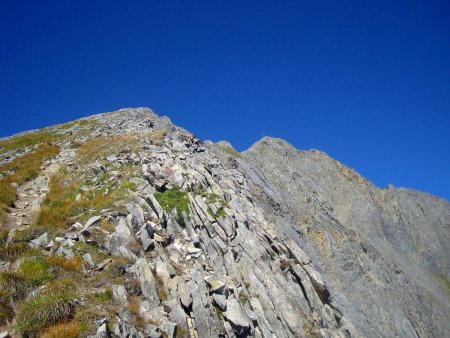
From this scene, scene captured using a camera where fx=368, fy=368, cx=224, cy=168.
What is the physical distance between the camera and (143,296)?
13.9 meters

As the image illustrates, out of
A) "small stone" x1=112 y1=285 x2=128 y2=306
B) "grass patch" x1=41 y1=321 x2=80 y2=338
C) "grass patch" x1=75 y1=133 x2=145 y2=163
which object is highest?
"grass patch" x1=75 y1=133 x2=145 y2=163

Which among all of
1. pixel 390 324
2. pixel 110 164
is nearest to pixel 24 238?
pixel 110 164

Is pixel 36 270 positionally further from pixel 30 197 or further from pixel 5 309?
pixel 30 197

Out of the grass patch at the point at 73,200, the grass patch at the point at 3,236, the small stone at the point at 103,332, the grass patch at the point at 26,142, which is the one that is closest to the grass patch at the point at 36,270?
the grass patch at the point at 3,236

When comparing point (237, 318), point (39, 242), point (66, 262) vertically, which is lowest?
point (237, 318)

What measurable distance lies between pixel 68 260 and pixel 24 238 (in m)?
2.94

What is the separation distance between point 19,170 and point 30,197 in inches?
243

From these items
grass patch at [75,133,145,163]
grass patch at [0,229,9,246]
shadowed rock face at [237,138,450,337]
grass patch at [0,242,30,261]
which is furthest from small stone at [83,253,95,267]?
shadowed rock face at [237,138,450,337]

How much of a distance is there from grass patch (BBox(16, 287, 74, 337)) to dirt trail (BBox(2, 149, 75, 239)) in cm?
A: 613

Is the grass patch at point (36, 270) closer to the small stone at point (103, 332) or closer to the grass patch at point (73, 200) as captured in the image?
the grass patch at point (73, 200)

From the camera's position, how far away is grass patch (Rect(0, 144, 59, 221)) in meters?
21.6

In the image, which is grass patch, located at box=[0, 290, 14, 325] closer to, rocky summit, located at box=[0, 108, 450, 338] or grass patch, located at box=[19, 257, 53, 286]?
rocky summit, located at box=[0, 108, 450, 338]

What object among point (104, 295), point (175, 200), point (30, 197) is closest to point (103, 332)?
point (104, 295)

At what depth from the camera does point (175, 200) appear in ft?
75.6
